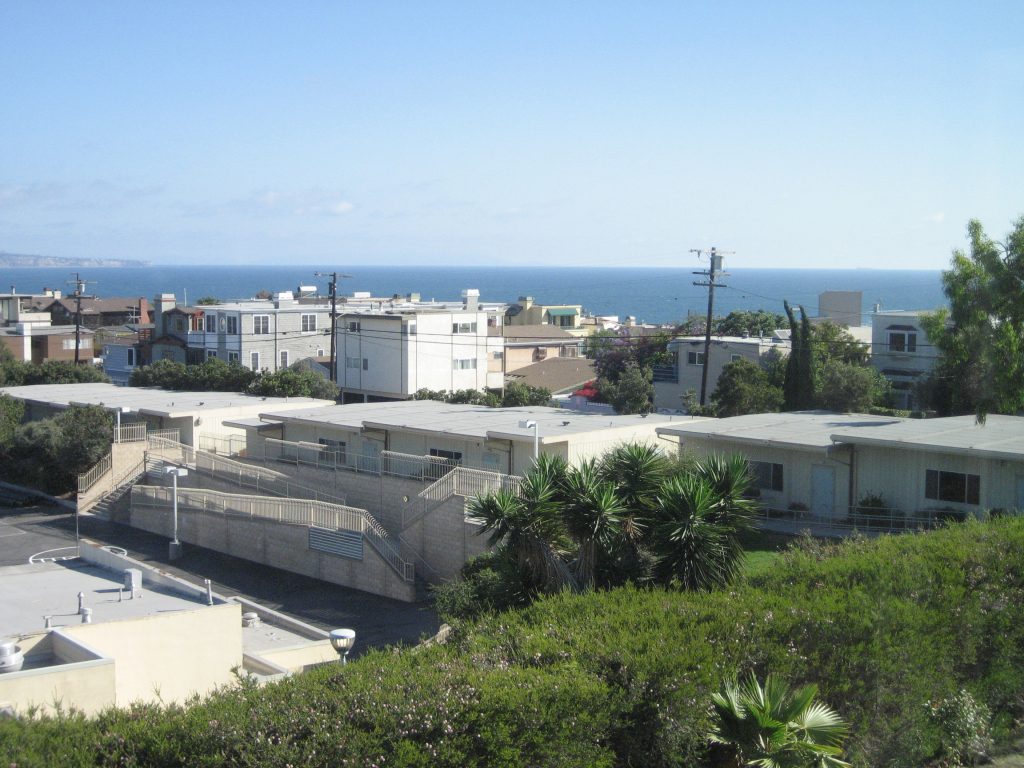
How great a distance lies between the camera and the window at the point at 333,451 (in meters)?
34.5

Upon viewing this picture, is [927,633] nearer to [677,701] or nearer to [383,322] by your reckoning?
[677,701]

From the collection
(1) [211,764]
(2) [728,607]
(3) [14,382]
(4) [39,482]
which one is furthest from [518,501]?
(3) [14,382]

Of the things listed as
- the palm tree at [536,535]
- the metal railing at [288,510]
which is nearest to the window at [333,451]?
the metal railing at [288,510]

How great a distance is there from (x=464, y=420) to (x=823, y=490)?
1227 centimetres

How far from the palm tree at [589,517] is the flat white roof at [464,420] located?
13099 millimetres

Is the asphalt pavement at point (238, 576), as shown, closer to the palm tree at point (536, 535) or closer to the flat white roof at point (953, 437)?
the palm tree at point (536, 535)

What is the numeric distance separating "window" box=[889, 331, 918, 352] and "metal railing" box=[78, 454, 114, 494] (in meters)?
39.3

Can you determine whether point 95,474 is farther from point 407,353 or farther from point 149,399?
point 407,353

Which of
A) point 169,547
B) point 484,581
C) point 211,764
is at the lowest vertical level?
point 169,547

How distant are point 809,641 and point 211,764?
5.39 m

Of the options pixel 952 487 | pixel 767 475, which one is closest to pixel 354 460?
pixel 767 475

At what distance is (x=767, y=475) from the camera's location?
98.4 feet

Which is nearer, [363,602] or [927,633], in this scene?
[927,633]

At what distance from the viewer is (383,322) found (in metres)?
64.4
